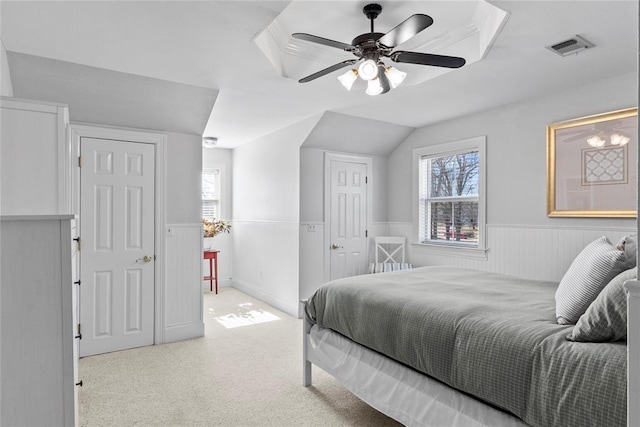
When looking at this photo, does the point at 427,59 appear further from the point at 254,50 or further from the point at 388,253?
the point at 388,253

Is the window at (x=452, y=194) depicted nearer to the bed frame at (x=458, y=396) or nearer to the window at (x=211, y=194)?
the bed frame at (x=458, y=396)

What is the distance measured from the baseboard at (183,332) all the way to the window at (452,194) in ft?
9.44

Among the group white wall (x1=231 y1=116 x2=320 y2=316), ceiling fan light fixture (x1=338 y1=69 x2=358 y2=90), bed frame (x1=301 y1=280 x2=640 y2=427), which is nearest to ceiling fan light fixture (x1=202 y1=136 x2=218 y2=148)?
white wall (x1=231 y1=116 x2=320 y2=316)

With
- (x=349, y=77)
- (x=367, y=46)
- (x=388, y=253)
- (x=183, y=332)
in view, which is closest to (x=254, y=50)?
(x=349, y=77)

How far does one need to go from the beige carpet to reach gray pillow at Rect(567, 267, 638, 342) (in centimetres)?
134

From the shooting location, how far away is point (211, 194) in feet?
21.2

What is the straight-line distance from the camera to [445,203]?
4.75 m

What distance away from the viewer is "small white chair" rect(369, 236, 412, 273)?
5023 mm

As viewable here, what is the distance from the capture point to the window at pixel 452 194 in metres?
4.34

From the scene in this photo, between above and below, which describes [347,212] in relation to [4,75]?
below

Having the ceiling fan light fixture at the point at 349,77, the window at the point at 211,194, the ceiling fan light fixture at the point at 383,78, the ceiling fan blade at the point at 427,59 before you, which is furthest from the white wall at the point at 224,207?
the ceiling fan blade at the point at 427,59

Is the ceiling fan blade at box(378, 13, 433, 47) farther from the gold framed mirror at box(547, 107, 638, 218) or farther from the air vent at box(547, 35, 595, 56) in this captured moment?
the gold framed mirror at box(547, 107, 638, 218)

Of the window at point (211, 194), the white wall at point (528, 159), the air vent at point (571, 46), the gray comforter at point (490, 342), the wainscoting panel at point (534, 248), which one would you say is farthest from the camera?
the window at point (211, 194)

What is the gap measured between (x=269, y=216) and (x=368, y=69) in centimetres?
347
